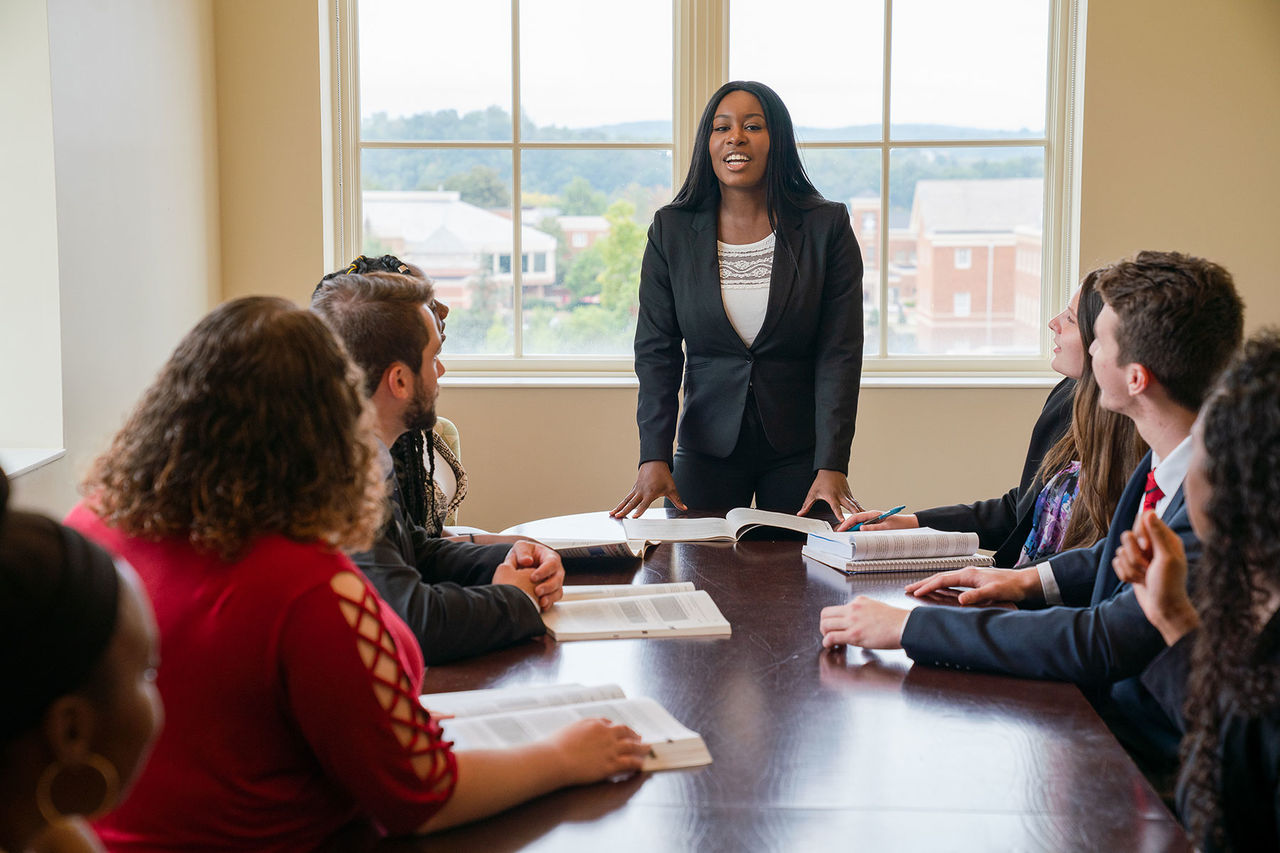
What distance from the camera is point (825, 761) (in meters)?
1.27

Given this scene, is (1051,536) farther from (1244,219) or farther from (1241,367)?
(1244,219)

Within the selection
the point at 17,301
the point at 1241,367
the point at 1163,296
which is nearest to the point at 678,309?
the point at 1163,296

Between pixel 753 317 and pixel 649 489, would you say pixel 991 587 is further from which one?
pixel 753 317

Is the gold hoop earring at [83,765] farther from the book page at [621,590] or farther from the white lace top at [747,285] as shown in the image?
the white lace top at [747,285]

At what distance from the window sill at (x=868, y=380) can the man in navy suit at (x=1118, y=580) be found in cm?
216

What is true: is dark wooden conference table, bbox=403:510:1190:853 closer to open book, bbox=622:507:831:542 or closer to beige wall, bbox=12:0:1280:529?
open book, bbox=622:507:831:542

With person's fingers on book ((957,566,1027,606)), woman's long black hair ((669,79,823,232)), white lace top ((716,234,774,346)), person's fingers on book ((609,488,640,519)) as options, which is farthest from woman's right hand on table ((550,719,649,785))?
woman's long black hair ((669,79,823,232))

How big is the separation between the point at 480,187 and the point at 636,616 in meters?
2.83

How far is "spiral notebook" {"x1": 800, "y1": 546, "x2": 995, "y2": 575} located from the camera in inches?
83.4

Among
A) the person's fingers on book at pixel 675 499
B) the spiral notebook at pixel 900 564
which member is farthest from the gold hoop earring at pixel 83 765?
the person's fingers on book at pixel 675 499

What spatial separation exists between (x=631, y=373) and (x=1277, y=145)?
2.35m

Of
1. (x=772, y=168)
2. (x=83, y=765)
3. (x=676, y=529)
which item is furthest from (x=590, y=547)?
(x=83, y=765)

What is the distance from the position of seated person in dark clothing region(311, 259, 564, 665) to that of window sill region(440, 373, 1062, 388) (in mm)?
2349

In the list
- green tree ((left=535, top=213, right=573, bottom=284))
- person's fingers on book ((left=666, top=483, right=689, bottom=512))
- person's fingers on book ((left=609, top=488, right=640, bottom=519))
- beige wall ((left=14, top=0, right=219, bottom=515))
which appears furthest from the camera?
green tree ((left=535, top=213, right=573, bottom=284))
